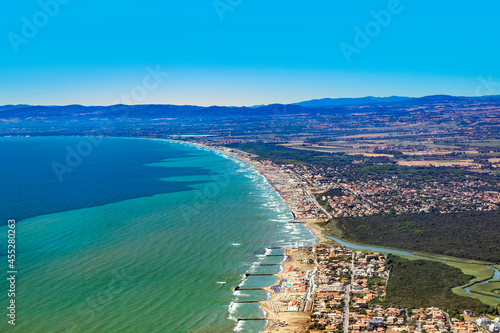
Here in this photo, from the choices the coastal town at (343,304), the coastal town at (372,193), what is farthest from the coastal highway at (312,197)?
the coastal town at (343,304)

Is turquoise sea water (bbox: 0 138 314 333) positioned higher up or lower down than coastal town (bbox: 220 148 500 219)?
higher up

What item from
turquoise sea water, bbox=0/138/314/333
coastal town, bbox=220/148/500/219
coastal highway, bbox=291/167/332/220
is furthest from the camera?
coastal town, bbox=220/148/500/219

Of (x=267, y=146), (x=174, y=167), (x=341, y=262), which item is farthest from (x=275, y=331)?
(x=267, y=146)

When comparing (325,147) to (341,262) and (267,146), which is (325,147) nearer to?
(267,146)

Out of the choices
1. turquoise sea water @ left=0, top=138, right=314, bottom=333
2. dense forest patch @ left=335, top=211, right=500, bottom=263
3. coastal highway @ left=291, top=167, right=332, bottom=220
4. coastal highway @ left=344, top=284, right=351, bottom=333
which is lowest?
dense forest patch @ left=335, top=211, right=500, bottom=263

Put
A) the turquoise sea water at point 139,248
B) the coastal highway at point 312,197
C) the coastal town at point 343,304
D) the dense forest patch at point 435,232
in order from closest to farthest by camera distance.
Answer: the coastal town at point 343,304 < the turquoise sea water at point 139,248 < the dense forest patch at point 435,232 < the coastal highway at point 312,197

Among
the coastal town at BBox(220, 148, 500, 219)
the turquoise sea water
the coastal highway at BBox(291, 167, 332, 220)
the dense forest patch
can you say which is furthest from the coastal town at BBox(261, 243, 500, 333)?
the coastal town at BBox(220, 148, 500, 219)

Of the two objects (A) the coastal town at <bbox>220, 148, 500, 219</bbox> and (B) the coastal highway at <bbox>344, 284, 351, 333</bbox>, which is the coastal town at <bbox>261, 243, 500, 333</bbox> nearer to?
(B) the coastal highway at <bbox>344, 284, 351, 333</bbox>

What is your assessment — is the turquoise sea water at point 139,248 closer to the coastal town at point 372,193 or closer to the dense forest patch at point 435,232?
the coastal town at point 372,193
